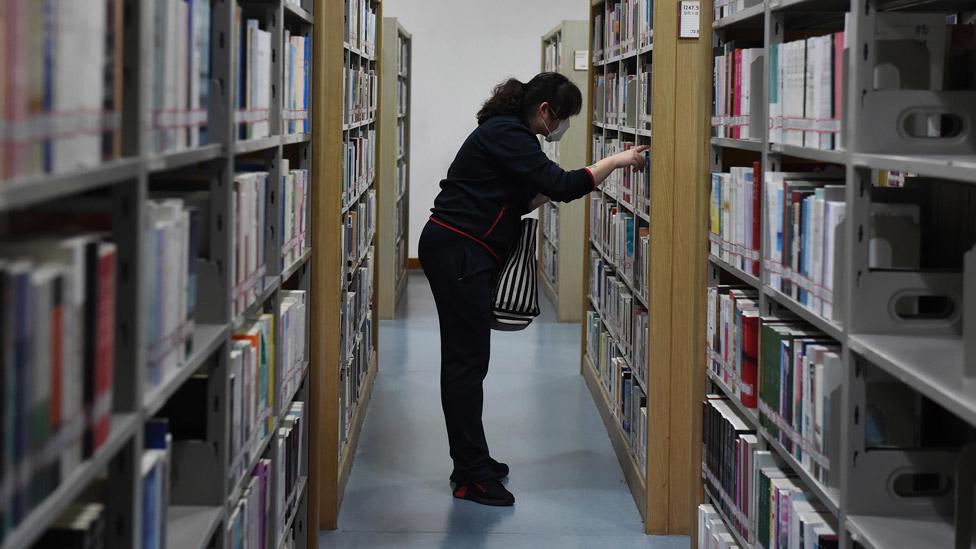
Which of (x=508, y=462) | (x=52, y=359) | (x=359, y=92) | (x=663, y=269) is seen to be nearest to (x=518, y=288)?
(x=663, y=269)

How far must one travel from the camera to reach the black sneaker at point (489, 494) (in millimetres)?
4246

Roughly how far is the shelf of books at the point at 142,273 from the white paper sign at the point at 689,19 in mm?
1487

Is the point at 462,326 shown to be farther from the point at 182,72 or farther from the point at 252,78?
the point at 182,72

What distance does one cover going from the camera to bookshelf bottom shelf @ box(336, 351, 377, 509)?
4.27 m

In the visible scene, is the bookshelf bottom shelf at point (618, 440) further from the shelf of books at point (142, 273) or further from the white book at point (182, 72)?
the white book at point (182, 72)

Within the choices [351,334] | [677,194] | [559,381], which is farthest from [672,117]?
[559,381]

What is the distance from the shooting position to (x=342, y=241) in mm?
3967

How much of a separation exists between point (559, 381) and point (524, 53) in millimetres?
5232

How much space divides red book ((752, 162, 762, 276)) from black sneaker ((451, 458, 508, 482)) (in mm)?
1857

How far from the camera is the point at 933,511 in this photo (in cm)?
203

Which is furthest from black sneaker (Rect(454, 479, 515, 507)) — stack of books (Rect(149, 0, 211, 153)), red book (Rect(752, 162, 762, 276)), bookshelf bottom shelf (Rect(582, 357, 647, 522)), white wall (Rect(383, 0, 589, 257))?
white wall (Rect(383, 0, 589, 257))

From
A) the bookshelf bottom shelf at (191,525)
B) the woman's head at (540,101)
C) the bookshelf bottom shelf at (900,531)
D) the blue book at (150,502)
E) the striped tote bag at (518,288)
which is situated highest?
the woman's head at (540,101)

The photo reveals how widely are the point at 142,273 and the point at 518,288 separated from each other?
2.80 meters

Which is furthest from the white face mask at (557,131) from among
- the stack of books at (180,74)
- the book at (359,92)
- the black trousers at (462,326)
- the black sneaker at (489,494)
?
the stack of books at (180,74)
